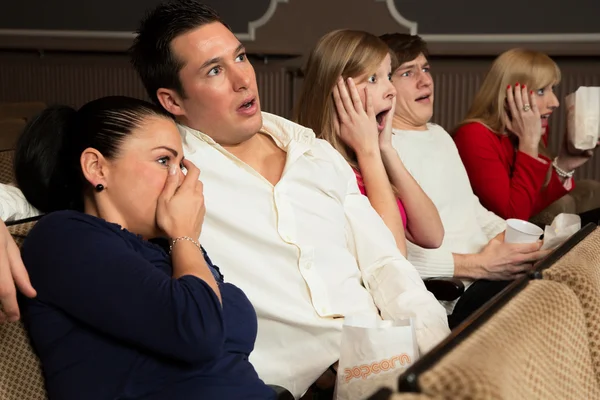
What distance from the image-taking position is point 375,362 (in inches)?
56.0

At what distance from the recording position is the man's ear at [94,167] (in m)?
1.36

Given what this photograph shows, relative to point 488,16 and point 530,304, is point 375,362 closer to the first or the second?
point 530,304

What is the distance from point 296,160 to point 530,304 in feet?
2.92

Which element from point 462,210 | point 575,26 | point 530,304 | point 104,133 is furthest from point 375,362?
point 575,26

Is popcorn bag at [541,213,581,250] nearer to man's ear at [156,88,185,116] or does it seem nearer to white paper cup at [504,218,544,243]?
white paper cup at [504,218,544,243]

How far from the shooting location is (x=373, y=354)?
1.42m

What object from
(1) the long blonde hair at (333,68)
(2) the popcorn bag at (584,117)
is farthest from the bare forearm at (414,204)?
(2) the popcorn bag at (584,117)

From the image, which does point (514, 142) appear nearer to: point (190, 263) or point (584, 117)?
point (584, 117)

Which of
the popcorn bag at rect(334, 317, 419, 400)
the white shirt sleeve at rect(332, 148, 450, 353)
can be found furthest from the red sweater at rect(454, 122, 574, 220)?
the popcorn bag at rect(334, 317, 419, 400)

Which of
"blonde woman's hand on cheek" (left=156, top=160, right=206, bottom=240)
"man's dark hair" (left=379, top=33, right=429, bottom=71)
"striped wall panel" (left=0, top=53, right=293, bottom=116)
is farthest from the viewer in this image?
"striped wall panel" (left=0, top=53, right=293, bottom=116)

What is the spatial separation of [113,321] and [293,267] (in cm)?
55

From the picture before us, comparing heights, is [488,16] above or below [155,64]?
below

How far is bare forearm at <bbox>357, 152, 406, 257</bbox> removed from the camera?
2.03 m

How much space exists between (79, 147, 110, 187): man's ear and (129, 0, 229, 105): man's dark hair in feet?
1.31
